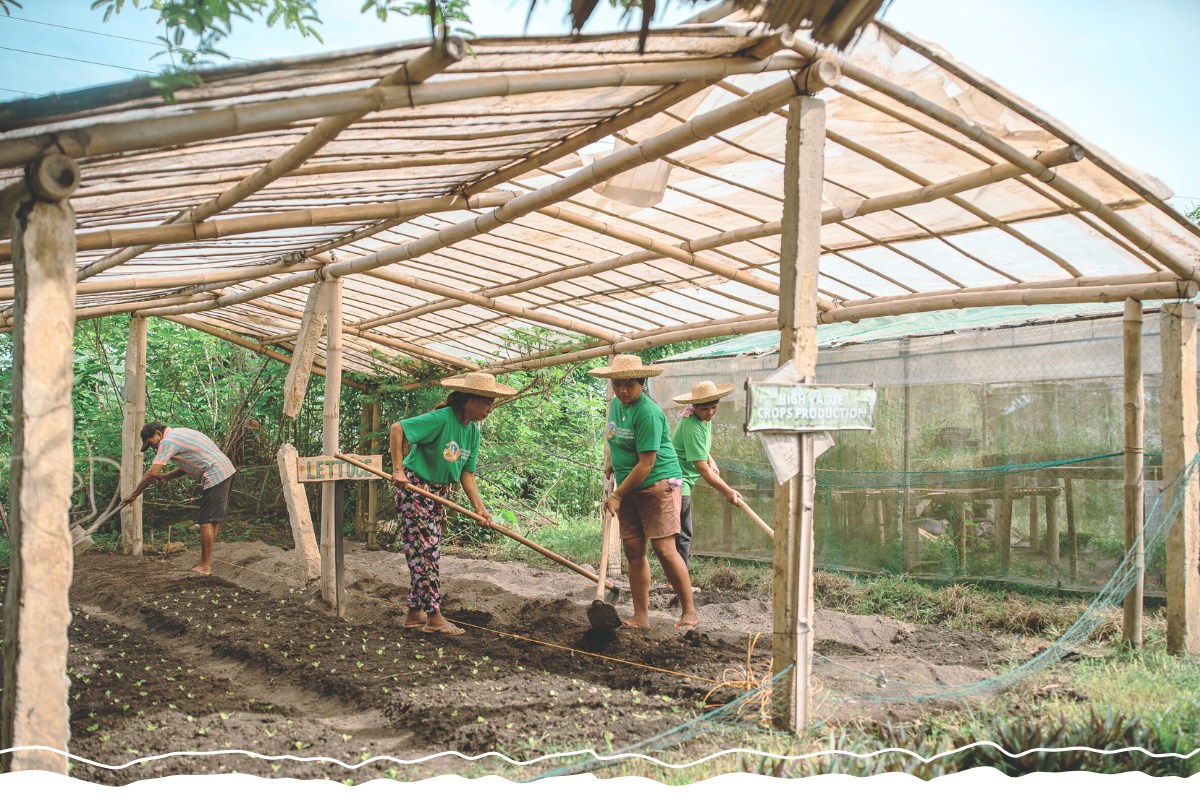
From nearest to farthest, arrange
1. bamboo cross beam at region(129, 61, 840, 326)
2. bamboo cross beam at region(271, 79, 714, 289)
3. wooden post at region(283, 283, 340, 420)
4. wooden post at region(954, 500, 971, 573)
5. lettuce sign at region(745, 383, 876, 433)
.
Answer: lettuce sign at region(745, 383, 876, 433), bamboo cross beam at region(129, 61, 840, 326), bamboo cross beam at region(271, 79, 714, 289), wooden post at region(283, 283, 340, 420), wooden post at region(954, 500, 971, 573)

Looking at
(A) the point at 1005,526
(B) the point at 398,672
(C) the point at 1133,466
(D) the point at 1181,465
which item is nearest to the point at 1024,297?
(C) the point at 1133,466

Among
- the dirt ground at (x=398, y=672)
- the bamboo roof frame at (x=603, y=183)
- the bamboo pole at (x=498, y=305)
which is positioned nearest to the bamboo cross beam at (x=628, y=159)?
the bamboo roof frame at (x=603, y=183)

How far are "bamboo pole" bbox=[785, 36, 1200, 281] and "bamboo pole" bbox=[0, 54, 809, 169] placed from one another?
1.47 ft

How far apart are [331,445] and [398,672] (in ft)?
7.03

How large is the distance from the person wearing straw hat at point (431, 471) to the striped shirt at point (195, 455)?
9.78ft

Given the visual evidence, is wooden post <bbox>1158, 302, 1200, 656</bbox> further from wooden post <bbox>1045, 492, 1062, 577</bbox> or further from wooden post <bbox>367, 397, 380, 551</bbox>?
wooden post <bbox>367, 397, 380, 551</bbox>

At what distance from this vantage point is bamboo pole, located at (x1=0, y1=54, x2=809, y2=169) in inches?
92.8

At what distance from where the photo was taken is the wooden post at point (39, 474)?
237 centimetres

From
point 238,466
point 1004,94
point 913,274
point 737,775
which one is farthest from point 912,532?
point 238,466

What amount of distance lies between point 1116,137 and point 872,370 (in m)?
3.51

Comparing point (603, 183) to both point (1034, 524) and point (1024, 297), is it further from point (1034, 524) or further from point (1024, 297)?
point (1034, 524)

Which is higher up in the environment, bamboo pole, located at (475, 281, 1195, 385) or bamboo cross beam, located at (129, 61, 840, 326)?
bamboo cross beam, located at (129, 61, 840, 326)

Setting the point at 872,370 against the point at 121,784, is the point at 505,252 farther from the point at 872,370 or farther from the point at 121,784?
the point at 121,784

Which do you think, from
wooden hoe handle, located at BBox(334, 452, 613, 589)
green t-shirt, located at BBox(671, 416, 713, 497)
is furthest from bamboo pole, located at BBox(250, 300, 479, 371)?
green t-shirt, located at BBox(671, 416, 713, 497)
